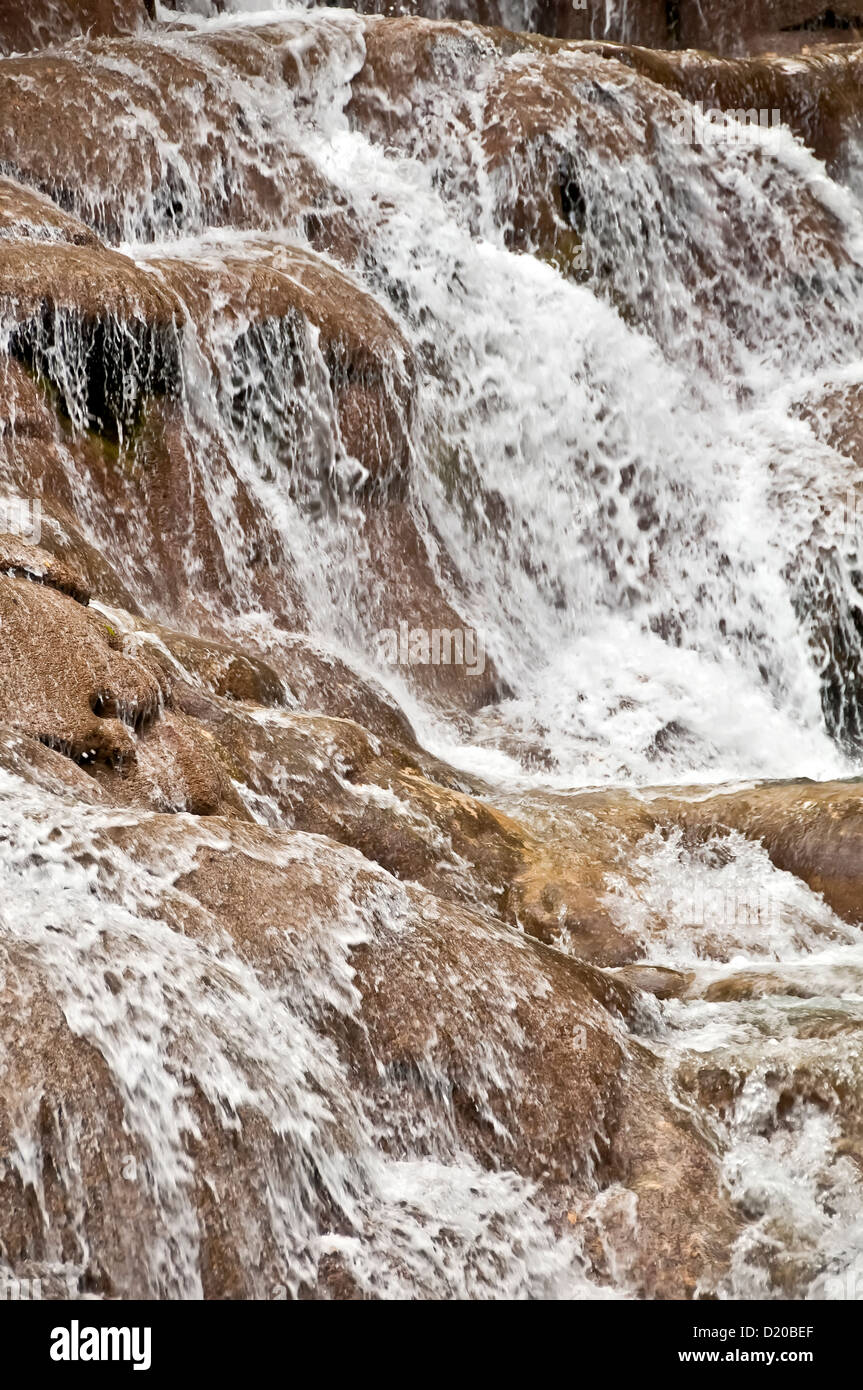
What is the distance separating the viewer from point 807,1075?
570 centimetres

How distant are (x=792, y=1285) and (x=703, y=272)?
11.6 meters

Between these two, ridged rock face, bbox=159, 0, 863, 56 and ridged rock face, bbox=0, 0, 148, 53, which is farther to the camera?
ridged rock face, bbox=159, 0, 863, 56

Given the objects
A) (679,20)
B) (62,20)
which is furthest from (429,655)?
(679,20)

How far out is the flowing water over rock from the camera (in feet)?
15.9

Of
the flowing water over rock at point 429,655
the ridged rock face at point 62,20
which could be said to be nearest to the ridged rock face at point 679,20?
the flowing water over rock at point 429,655

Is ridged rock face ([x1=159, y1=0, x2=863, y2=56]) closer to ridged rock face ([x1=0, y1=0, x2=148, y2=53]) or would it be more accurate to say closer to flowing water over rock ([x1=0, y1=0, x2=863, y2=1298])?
flowing water over rock ([x1=0, y1=0, x2=863, y2=1298])

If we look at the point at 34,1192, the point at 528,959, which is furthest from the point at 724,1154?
the point at 34,1192

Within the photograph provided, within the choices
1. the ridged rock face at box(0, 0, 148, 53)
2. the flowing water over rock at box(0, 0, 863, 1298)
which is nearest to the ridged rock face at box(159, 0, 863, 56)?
the flowing water over rock at box(0, 0, 863, 1298)

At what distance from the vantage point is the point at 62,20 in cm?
1514

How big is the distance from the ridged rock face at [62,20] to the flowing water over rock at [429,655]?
6 centimetres

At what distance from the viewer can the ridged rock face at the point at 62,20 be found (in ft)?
48.5

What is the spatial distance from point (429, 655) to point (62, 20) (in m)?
8.20

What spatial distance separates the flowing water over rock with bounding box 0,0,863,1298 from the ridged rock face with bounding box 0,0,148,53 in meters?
0.06

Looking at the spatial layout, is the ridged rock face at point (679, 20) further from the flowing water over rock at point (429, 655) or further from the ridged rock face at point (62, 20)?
the ridged rock face at point (62, 20)
